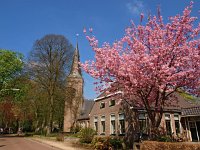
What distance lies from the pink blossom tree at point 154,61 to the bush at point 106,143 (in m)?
5.04

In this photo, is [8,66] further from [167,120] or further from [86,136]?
[167,120]

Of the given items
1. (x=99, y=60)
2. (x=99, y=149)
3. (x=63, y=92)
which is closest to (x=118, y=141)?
(x=99, y=149)

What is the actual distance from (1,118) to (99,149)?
50611mm

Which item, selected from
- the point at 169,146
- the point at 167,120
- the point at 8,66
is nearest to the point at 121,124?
the point at 167,120

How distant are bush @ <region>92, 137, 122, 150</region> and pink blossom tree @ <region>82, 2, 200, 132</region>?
5037 mm

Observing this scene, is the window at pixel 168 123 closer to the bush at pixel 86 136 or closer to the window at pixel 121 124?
the window at pixel 121 124

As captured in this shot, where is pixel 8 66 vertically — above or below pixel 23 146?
above

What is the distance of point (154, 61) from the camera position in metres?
12.9

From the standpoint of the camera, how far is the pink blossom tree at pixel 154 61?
42.3ft

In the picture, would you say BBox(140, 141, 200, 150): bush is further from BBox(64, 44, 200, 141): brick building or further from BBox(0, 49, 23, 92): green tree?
BBox(0, 49, 23, 92): green tree

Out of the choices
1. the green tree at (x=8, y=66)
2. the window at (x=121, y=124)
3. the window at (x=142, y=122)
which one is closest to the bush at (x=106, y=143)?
the window at (x=142, y=122)

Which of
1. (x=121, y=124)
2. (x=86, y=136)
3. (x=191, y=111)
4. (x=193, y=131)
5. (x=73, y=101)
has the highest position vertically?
(x=73, y=101)

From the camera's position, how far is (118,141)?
1881cm

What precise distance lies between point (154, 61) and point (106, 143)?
8.37m
